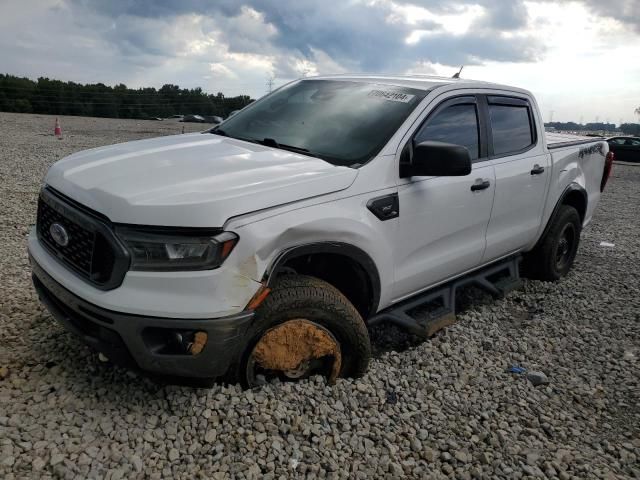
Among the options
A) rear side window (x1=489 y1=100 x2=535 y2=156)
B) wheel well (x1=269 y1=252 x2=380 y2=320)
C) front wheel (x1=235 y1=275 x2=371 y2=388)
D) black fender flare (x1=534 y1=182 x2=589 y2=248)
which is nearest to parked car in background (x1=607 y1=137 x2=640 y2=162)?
black fender flare (x1=534 y1=182 x2=589 y2=248)

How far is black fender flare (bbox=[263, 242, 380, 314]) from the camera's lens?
2.38 metres

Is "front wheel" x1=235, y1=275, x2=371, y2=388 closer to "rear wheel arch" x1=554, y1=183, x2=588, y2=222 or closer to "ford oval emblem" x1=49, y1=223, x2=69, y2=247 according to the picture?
"ford oval emblem" x1=49, y1=223, x2=69, y2=247

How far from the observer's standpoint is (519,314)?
4547 mm

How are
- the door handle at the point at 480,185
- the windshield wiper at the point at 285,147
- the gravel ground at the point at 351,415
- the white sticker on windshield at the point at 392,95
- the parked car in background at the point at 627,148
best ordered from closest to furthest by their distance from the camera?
the gravel ground at the point at 351,415 < the windshield wiper at the point at 285,147 < the white sticker on windshield at the point at 392,95 < the door handle at the point at 480,185 < the parked car in background at the point at 627,148

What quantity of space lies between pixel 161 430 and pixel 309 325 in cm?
85

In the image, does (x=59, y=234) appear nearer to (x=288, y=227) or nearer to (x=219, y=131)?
(x=288, y=227)

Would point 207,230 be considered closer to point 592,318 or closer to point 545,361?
point 545,361

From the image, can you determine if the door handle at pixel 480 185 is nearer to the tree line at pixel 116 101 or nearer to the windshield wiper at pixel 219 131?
the windshield wiper at pixel 219 131

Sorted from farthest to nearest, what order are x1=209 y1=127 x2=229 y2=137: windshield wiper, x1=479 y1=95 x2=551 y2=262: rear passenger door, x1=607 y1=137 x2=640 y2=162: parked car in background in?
x1=607 y1=137 x2=640 y2=162: parked car in background → x1=479 y1=95 x2=551 y2=262: rear passenger door → x1=209 y1=127 x2=229 y2=137: windshield wiper

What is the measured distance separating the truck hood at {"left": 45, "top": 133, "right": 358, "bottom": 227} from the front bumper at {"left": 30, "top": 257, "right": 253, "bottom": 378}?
417 mm

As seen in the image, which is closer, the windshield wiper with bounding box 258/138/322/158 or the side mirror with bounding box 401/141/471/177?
the side mirror with bounding box 401/141/471/177

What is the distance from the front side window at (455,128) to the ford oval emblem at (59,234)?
2.01m

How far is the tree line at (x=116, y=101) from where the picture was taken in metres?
37.0

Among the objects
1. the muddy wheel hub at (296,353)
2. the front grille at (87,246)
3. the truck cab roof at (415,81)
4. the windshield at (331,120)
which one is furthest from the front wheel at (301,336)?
the truck cab roof at (415,81)
